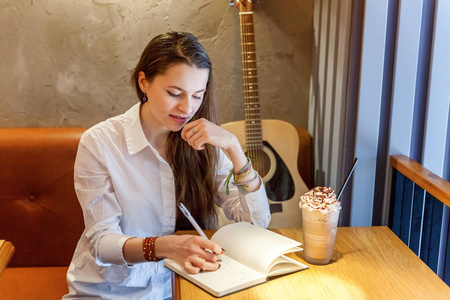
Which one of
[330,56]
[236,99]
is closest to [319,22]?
[330,56]

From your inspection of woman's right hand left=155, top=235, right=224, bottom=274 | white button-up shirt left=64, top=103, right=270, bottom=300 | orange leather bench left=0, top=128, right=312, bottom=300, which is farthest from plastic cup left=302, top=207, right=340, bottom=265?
orange leather bench left=0, top=128, right=312, bottom=300

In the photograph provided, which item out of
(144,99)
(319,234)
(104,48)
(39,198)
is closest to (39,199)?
(39,198)

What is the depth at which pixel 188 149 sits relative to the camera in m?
1.65

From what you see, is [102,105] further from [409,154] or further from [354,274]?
[354,274]

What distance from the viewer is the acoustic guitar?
7.29ft

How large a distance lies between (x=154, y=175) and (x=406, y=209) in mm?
816

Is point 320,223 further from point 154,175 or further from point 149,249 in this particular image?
point 154,175

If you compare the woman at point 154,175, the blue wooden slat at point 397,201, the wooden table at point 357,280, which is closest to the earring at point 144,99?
the woman at point 154,175

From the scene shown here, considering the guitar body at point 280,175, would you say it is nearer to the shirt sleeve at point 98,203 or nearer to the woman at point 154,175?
the woman at point 154,175

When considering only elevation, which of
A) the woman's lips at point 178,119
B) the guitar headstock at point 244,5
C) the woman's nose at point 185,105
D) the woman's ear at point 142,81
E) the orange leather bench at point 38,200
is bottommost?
the orange leather bench at point 38,200

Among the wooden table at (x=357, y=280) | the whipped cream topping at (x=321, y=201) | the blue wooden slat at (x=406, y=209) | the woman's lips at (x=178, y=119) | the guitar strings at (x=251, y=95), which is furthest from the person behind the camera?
the guitar strings at (x=251, y=95)

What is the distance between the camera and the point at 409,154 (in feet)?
5.95

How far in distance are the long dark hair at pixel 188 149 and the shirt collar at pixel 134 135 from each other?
0.25ft

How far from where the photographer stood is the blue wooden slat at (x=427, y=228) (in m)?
1.63
